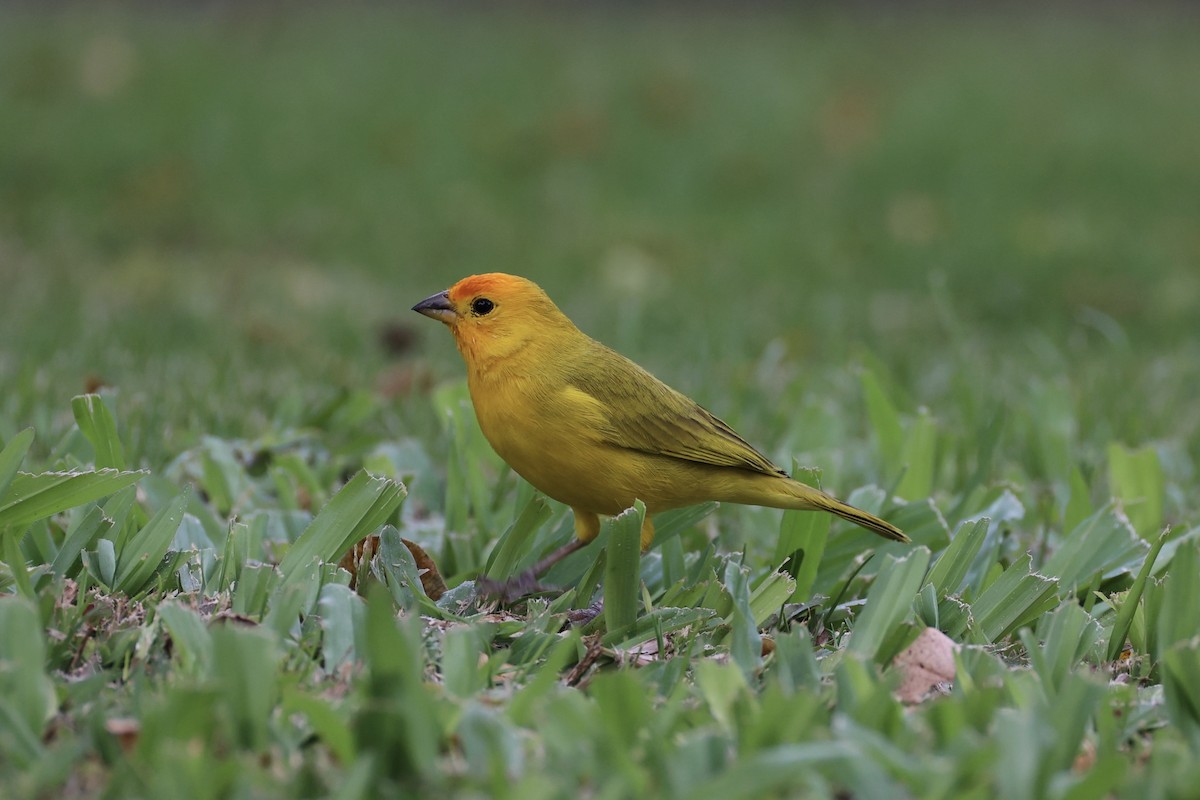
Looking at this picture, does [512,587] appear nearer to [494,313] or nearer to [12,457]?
[494,313]

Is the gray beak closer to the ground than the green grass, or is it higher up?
higher up

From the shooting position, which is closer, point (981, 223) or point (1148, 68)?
point (981, 223)

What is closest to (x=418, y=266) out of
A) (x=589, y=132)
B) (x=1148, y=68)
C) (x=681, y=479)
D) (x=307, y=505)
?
(x=589, y=132)

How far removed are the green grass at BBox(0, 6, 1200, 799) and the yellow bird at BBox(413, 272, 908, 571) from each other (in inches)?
5.2

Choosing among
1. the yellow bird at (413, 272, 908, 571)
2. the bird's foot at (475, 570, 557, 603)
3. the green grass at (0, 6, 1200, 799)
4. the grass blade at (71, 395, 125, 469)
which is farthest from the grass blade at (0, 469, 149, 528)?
the yellow bird at (413, 272, 908, 571)

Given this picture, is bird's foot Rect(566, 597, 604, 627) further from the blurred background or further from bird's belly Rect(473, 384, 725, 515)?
the blurred background

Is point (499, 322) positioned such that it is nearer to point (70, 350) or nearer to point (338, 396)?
point (338, 396)

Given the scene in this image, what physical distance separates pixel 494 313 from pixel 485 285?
0.07 m

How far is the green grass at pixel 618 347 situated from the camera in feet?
6.05

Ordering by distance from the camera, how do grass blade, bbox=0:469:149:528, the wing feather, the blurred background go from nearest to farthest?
grass blade, bbox=0:469:149:528 → the wing feather → the blurred background

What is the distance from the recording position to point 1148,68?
37.9 feet

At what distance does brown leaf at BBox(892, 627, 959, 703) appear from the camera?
2.24 meters

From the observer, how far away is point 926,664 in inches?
89.7

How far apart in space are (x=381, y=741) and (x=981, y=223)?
7.08 meters
